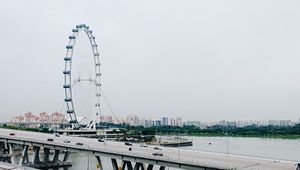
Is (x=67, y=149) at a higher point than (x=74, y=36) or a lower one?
lower

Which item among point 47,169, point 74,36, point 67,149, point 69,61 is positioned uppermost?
point 74,36

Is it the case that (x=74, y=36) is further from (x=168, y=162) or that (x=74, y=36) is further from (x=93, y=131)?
(x=168, y=162)

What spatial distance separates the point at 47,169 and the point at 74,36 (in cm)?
3595

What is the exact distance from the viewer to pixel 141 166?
31312mm

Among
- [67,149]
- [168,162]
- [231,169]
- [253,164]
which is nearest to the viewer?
[231,169]

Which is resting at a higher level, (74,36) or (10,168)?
(74,36)

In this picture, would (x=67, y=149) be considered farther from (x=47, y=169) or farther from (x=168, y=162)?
(x=168, y=162)

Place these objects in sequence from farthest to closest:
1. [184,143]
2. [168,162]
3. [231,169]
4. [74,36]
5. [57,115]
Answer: [57,115] < [184,143] < [74,36] < [168,162] < [231,169]

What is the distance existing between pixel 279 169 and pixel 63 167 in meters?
27.9

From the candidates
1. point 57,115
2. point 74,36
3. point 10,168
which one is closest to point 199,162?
point 10,168

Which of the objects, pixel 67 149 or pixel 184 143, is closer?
pixel 67 149

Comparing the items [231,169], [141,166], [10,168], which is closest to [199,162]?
[231,169]

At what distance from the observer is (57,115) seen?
16125 centimetres

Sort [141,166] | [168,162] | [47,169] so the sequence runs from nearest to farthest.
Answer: [168,162] → [141,166] → [47,169]
